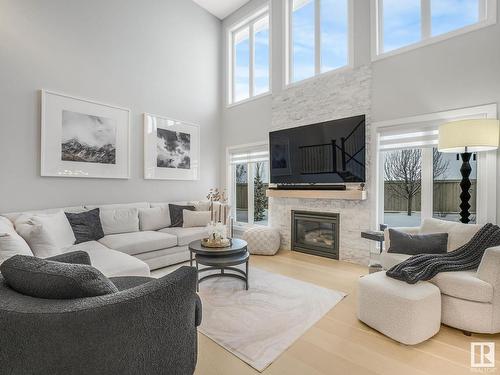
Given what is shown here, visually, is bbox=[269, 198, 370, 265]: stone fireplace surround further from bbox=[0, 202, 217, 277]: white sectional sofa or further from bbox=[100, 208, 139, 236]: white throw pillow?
bbox=[100, 208, 139, 236]: white throw pillow

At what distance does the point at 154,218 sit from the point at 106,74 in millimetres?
2459

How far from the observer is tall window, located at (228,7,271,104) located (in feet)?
18.1

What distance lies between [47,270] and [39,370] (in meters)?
0.37

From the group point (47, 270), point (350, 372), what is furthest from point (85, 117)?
point (350, 372)

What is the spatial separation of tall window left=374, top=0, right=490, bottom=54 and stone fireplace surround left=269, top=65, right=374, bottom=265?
0.53 meters

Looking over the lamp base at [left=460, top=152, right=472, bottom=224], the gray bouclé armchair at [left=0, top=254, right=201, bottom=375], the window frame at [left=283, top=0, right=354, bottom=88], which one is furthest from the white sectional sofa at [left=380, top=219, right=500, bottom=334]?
the window frame at [left=283, top=0, right=354, bottom=88]

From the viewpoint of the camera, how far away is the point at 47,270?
110 cm

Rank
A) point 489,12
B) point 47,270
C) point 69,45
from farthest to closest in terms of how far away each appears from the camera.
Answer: point 69,45 < point 489,12 < point 47,270

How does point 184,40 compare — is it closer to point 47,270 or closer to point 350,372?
point 47,270

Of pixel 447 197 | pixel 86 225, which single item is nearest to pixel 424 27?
pixel 447 197

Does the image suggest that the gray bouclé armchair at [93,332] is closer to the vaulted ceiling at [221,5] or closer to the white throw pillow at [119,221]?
the white throw pillow at [119,221]

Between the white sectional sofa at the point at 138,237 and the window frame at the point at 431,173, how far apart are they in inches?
110

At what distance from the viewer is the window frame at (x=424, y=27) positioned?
3.00 metres

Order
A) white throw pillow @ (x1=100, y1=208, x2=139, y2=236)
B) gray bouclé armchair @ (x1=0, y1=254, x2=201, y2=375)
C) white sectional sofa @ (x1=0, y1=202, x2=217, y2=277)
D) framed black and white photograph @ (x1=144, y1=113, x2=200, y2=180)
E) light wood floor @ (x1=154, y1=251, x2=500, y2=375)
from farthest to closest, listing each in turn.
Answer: framed black and white photograph @ (x1=144, y1=113, x2=200, y2=180), white throw pillow @ (x1=100, y1=208, x2=139, y2=236), white sectional sofa @ (x1=0, y1=202, x2=217, y2=277), light wood floor @ (x1=154, y1=251, x2=500, y2=375), gray bouclé armchair @ (x1=0, y1=254, x2=201, y2=375)
